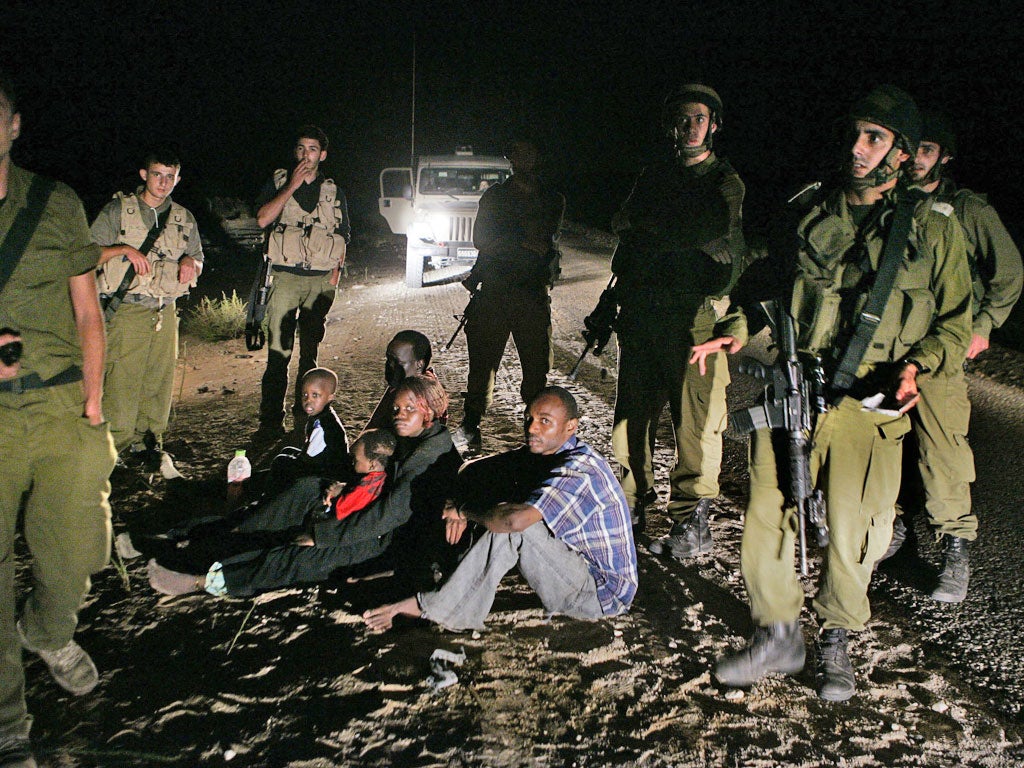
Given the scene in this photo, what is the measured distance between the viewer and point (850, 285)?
2.79 m

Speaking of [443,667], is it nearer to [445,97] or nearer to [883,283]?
[883,283]

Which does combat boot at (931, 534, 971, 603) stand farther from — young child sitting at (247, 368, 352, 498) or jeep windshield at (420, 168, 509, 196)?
jeep windshield at (420, 168, 509, 196)

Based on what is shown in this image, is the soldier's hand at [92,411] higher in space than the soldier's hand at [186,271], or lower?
lower

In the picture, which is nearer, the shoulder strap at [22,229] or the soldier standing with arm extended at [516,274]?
the shoulder strap at [22,229]

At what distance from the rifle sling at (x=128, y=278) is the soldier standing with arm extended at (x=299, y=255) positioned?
69 centimetres

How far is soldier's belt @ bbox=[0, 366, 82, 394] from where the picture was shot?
2.37m

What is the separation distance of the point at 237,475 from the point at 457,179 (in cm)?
961

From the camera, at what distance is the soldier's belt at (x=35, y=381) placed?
93.1 inches

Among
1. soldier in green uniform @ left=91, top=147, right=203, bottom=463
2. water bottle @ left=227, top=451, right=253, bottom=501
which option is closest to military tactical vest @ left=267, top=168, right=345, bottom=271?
soldier in green uniform @ left=91, top=147, right=203, bottom=463

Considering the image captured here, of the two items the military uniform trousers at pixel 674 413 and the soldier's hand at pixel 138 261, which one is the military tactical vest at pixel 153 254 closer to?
the soldier's hand at pixel 138 261

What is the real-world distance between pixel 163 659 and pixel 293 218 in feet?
10.7

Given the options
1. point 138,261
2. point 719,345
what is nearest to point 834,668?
point 719,345

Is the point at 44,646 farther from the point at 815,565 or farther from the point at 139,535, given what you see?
the point at 815,565

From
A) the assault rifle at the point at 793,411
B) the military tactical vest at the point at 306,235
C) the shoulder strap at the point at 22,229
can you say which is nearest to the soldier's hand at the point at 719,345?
the assault rifle at the point at 793,411
